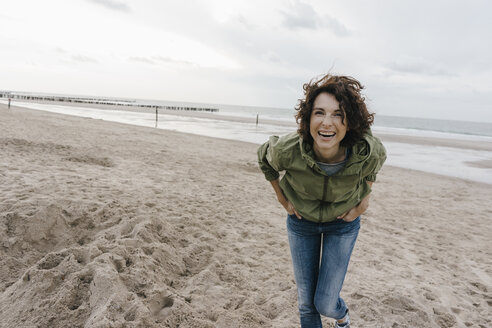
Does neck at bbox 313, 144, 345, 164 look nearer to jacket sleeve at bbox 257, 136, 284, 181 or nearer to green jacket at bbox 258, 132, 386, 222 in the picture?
green jacket at bbox 258, 132, 386, 222

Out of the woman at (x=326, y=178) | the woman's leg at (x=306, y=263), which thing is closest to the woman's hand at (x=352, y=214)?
the woman at (x=326, y=178)

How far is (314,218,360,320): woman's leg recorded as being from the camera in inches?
90.7

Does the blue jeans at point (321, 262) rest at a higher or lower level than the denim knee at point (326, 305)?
higher

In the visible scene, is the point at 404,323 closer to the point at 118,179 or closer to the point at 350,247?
the point at 350,247

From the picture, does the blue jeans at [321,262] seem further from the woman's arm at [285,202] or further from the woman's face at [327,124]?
the woman's face at [327,124]

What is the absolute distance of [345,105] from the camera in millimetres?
2107

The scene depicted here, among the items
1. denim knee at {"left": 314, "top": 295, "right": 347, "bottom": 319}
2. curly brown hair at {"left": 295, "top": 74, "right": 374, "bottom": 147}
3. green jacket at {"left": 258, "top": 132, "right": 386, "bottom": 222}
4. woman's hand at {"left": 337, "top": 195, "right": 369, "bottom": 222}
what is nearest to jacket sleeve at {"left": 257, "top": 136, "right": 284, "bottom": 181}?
green jacket at {"left": 258, "top": 132, "right": 386, "bottom": 222}

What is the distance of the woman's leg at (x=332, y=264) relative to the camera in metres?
2.30

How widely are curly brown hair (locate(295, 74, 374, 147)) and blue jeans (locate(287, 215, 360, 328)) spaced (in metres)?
0.62

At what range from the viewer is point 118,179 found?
662 cm

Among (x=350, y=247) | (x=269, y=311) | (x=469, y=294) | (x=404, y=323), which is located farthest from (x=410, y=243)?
(x=350, y=247)

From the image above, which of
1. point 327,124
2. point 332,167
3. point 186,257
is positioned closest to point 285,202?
point 332,167

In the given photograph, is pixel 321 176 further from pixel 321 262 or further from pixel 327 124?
pixel 321 262

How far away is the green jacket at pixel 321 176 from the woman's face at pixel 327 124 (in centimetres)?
11
